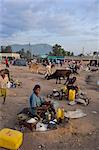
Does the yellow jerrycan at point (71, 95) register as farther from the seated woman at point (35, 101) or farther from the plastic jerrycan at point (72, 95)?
the seated woman at point (35, 101)

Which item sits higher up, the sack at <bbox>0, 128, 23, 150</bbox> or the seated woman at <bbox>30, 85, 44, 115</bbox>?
the seated woman at <bbox>30, 85, 44, 115</bbox>

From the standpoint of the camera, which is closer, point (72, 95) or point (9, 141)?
point (9, 141)

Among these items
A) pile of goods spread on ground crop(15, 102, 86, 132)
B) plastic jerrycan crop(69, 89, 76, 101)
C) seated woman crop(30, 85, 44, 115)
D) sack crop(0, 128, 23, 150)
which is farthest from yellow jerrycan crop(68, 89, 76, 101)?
sack crop(0, 128, 23, 150)

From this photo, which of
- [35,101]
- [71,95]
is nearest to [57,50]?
[71,95]

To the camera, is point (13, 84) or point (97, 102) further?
point (13, 84)

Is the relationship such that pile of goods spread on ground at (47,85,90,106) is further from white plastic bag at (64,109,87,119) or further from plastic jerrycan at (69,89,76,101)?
white plastic bag at (64,109,87,119)

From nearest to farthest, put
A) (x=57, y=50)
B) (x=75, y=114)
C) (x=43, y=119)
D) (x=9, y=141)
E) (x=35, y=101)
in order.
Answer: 1. (x=9, y=141)
2. (x=43, y=119)
3. (x=35, y=101)
4. (x=75, y=114)
5. (x=57, y=50)

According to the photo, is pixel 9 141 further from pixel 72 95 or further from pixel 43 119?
pixel 72 95

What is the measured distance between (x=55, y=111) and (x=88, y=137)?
138cm

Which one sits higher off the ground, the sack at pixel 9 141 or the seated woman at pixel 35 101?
the seated woman at pixel 35 101

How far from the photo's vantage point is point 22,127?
7.54m

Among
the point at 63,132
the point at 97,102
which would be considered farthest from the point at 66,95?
the point at 63,132

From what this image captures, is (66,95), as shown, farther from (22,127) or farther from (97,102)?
(22,127)

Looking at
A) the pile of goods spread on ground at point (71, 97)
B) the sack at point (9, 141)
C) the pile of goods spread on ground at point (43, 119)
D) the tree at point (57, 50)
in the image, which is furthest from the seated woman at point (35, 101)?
the tree at point (57, 50)
